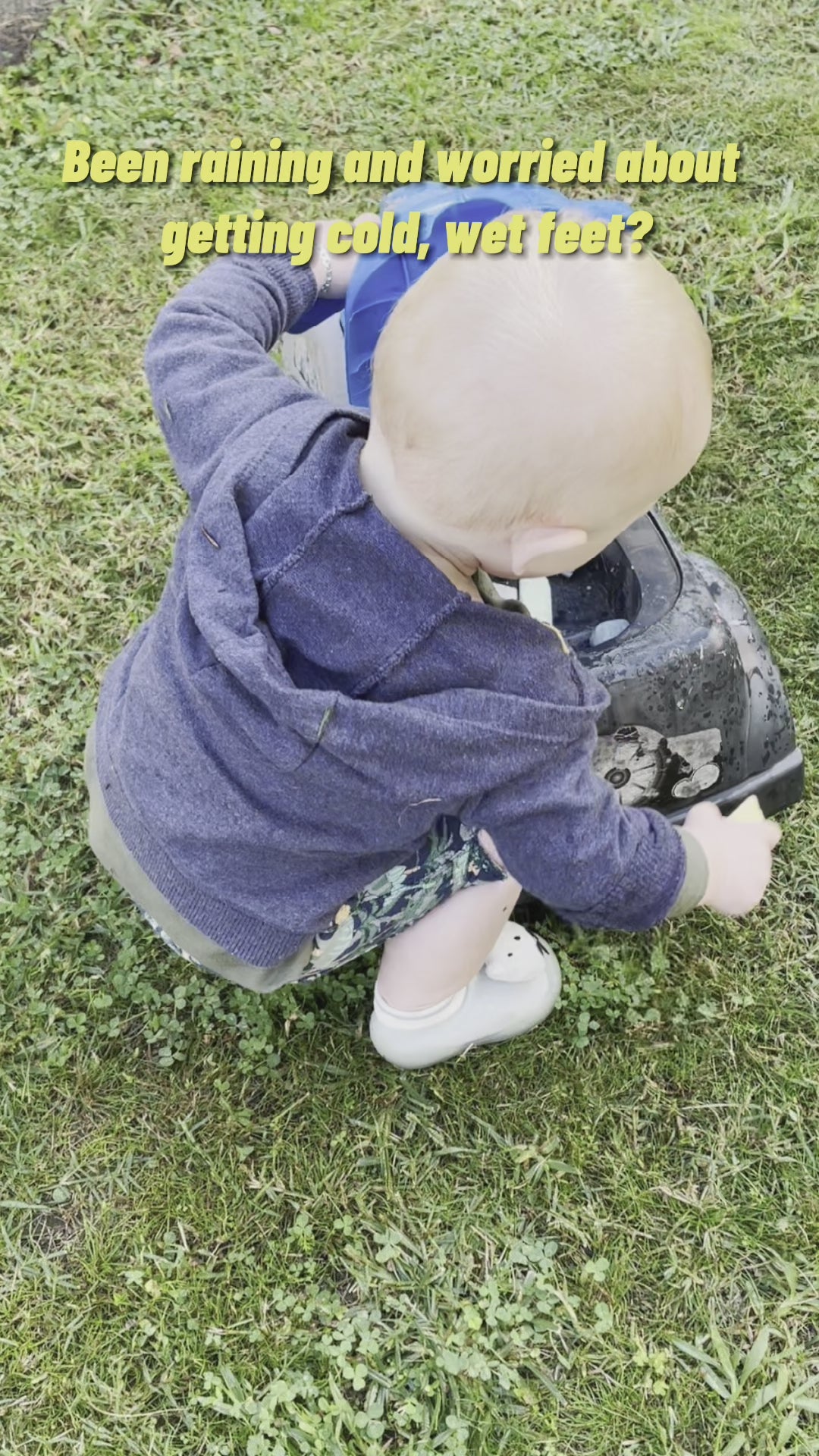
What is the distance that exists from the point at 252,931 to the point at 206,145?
238cm

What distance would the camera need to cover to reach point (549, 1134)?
183 centimetres

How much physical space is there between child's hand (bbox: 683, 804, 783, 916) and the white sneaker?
1.31ft

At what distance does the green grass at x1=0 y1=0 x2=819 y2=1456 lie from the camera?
1.65 m

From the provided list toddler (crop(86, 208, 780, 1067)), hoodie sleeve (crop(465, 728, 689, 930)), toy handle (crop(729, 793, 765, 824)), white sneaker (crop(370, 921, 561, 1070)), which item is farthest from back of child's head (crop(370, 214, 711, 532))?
white sneaker (crop(370, 921, 561, 1070))

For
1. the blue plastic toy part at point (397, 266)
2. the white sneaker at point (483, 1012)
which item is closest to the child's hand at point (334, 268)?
the blue plastic toy part at point (397, 266)

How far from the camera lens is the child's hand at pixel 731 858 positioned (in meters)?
1.51

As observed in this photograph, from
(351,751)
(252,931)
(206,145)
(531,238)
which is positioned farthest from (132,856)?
(206,145)

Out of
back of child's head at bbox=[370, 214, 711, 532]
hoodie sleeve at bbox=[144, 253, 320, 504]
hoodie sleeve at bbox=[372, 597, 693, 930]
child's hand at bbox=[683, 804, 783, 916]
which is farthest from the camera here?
child's hand at bbox=[683, 804, 783, 916]

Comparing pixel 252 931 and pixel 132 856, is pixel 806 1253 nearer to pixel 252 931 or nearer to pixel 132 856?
pixel 252 931

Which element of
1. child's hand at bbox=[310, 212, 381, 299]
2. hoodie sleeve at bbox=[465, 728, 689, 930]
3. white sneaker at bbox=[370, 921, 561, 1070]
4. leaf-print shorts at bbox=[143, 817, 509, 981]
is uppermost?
child's hand at bbox=[310, 212, 381, 299]

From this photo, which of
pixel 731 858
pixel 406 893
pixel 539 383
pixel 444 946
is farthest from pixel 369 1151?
pixel 539 383

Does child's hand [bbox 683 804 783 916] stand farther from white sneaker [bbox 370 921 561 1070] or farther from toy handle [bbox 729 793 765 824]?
white sneaker [bbox 370 921 561 1070]

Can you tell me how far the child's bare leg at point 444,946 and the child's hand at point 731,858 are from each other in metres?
0.27

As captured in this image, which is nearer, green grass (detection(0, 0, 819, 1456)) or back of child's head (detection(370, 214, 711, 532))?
back of child's head (detection(370, 214, 711, 532))
